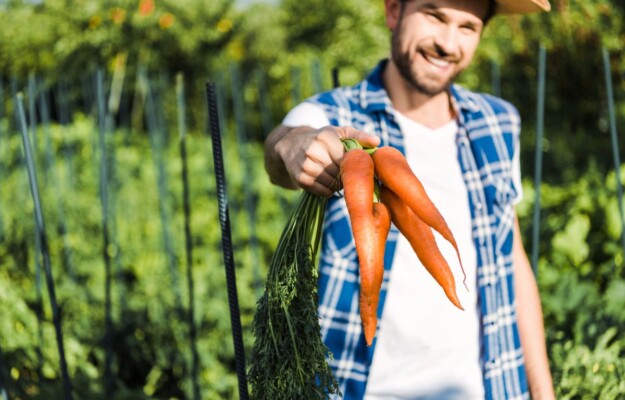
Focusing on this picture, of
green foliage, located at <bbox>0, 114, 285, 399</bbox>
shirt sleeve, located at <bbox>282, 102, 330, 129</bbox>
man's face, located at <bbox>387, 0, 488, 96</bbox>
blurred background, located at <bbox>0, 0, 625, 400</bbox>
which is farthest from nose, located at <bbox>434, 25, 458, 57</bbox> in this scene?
green foliage, located at <bbox>0, 114, 285, 399</bbox>

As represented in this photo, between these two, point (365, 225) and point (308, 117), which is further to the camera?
point (308, 117)

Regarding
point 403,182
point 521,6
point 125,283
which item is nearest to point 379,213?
point 403,182

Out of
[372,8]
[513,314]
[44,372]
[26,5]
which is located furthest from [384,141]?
[26,5]

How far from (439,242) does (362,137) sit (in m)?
0.41

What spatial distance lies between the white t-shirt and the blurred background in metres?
0.67

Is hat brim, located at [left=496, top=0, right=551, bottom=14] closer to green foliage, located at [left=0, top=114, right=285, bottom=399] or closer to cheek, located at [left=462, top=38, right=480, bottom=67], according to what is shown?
cheek, located at [left=462, top=38, right=480, bottom=67]

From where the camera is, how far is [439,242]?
1.38 meters

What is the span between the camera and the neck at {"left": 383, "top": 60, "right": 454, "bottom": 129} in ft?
4.83

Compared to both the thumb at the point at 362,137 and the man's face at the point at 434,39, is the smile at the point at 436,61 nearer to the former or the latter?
the man's face at the point at 434,39

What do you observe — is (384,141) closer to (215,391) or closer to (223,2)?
(215,391)

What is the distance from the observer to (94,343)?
120 inches

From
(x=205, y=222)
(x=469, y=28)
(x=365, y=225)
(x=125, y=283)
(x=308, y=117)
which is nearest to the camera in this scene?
(x=365, y=225)

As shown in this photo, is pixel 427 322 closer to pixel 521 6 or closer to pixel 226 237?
pixel 226 237

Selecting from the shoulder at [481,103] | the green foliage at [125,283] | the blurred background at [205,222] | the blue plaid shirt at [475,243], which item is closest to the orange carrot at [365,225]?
the blue plaid shirt at [475,243]
